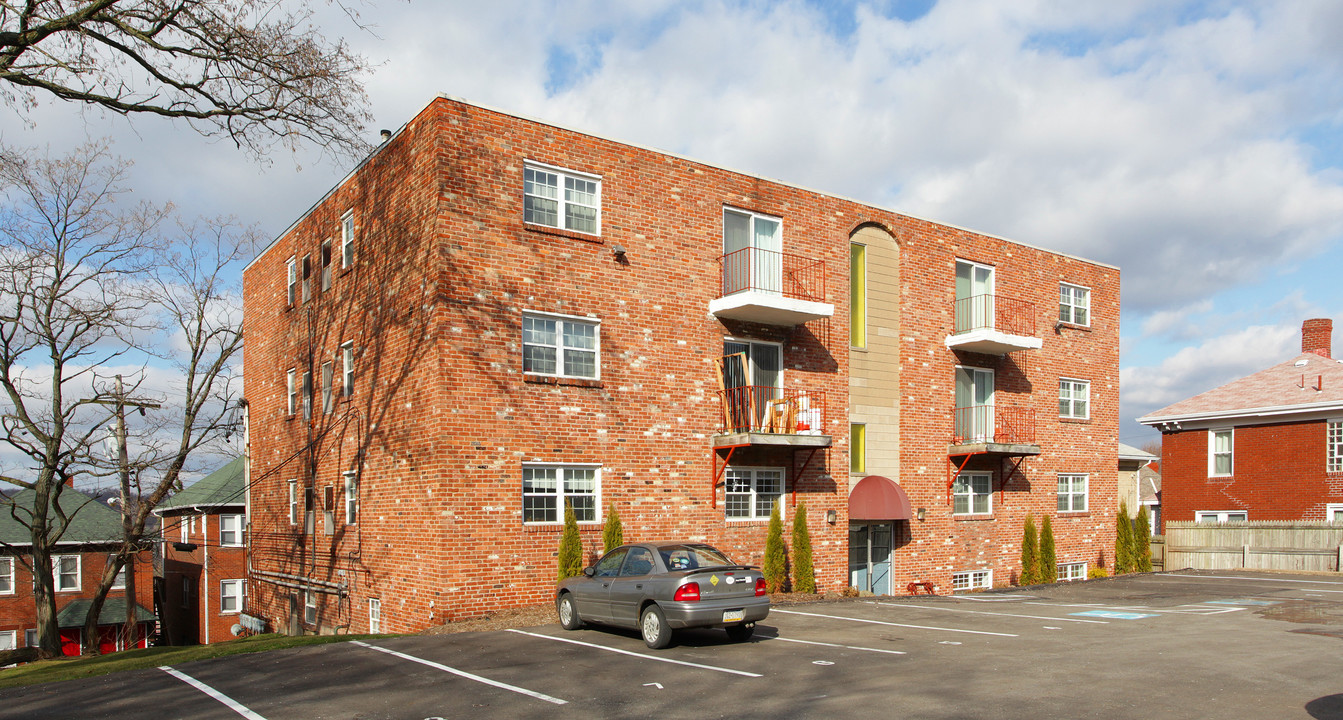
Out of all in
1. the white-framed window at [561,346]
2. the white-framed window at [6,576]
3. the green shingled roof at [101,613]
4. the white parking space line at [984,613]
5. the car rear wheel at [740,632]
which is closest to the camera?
Answer: the car rear wheel at [740,632]

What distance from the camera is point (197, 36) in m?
11.7

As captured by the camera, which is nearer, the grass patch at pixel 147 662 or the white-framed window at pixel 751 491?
the grass patch at pixel 147 662

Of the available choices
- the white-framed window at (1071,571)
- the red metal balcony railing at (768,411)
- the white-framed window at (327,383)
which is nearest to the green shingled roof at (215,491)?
the white-framed window at (327,383)

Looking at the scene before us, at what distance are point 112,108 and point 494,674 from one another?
27.4ft

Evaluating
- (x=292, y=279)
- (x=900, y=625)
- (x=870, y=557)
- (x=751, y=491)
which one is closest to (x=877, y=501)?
(x=870, y=557)

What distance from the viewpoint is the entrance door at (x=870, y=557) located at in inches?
883

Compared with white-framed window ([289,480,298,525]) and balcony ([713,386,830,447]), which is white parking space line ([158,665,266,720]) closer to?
balcony ([713,386,830,447])

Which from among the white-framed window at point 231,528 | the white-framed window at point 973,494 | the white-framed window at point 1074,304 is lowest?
the white-framed window at point 231,528

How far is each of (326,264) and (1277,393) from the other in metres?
30.6

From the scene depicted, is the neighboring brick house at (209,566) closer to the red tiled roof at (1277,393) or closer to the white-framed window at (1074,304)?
the white-framed window at (1074,304)

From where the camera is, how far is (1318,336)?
119ft

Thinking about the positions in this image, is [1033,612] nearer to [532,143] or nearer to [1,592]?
[532,143]

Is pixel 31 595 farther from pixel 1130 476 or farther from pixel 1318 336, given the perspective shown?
pixel 1318 336

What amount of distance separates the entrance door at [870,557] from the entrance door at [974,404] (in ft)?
11.4
